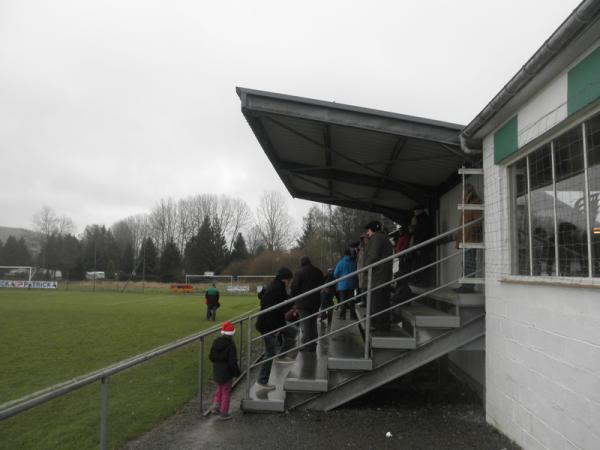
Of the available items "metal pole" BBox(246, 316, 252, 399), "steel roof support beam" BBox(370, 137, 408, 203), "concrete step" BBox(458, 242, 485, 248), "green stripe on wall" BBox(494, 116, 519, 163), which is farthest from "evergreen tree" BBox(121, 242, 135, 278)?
"green stripe on wall" BBox(494, 116, 519, 163)

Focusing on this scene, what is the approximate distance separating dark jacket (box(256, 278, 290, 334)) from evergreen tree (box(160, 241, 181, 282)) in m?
68.0

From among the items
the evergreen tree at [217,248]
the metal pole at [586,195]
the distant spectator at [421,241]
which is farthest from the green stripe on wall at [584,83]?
the evergreen tree at [217,248]

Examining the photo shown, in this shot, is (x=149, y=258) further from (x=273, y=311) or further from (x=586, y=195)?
(x=586, y=195)

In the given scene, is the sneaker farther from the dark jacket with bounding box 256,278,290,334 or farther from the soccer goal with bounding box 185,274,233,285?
the soccer goal with bounding box 185,274,233,285

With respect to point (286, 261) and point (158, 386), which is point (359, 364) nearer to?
point (158, 386)

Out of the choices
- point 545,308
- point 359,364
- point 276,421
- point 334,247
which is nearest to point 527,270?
point 545,308

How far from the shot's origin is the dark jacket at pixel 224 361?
19.3ft

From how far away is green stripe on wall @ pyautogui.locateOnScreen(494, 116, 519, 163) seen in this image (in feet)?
16.2

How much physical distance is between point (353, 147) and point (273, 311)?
3.05 metres

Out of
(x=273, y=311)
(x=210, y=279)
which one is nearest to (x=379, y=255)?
(x=273, y=311)

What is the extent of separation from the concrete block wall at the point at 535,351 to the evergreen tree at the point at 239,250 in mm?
70416

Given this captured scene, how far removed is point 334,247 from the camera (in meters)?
39.8

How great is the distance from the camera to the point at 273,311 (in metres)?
7.05

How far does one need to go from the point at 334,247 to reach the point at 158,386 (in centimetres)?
3225
